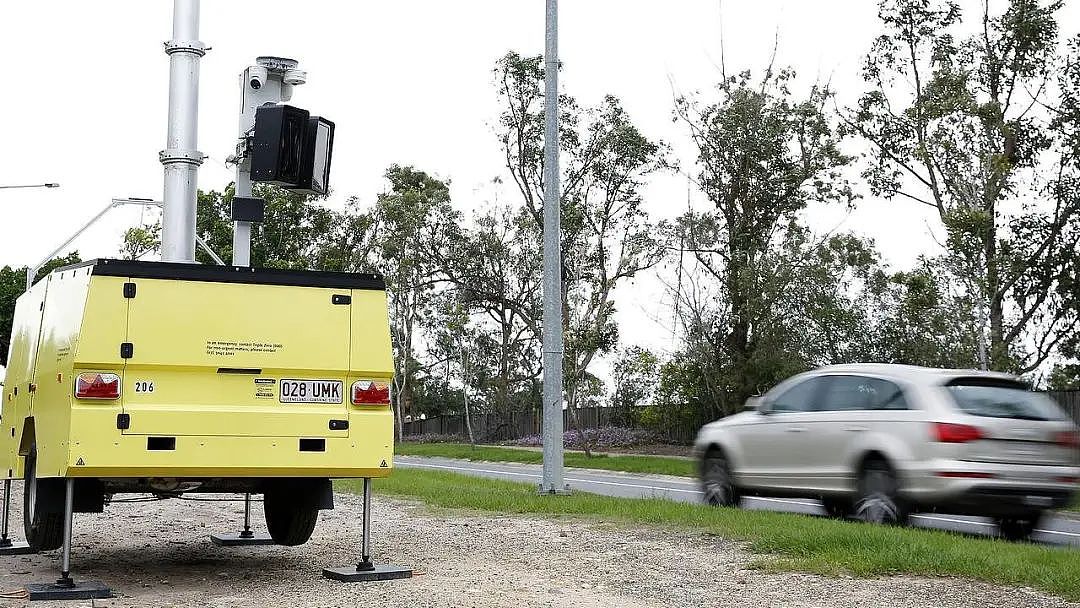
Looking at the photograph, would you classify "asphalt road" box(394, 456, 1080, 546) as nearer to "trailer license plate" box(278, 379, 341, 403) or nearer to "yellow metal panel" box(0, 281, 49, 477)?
"trailer license plate" box(278, 379, 341, 403)

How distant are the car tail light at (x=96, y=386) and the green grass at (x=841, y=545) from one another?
4641 millimetres

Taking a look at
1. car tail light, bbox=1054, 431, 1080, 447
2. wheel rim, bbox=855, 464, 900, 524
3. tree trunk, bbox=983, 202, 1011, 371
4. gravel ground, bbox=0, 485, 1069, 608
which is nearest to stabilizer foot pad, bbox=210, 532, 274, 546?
gravel ground, bbox=0, 485, 1069, 608

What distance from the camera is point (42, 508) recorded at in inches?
354

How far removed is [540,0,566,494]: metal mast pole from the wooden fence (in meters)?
18.5

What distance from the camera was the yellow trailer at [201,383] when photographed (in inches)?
325

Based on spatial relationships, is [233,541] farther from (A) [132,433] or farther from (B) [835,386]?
(B) [835,386]

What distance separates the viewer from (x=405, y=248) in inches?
1935

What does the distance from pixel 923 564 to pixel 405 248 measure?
40971 mm

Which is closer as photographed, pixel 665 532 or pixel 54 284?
pixel 54 284

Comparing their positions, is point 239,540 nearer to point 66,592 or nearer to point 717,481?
point 66,592

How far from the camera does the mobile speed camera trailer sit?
8.26 metres

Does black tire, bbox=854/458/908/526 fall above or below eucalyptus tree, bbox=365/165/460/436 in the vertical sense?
below

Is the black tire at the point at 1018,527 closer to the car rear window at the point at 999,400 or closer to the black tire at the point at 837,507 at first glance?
the car rear window at the point at 999,400

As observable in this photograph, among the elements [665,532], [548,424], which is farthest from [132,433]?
[548,424]
